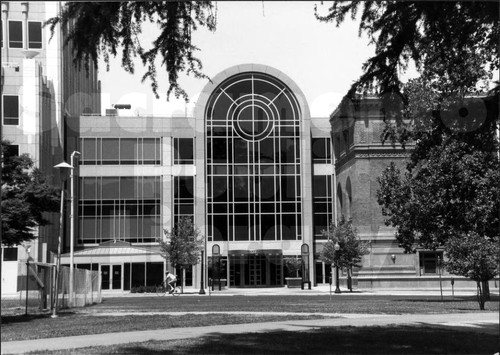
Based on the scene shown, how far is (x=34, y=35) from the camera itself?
5731 centimetres

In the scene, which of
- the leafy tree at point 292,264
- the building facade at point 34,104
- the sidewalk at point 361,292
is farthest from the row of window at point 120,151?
the leafy tree at point 292,264

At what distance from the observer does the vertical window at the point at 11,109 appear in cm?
5025

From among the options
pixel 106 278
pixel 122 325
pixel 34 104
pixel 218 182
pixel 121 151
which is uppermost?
pixel 34 104

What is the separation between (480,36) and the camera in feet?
46.0

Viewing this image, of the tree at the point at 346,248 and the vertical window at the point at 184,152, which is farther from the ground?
the vertical window at the point at 184,152

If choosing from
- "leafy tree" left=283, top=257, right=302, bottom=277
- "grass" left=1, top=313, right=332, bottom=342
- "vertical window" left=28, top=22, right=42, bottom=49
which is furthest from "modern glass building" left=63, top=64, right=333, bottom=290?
"grass" left=1, top=313, right=332, bottom=342

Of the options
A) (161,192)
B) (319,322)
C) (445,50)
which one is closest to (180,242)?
(161,192)

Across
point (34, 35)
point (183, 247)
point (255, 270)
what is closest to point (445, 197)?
point (183, 247)

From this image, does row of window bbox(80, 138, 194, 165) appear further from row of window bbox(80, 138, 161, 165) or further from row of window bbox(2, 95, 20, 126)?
row of window bbox(2, 95, 20, 126)

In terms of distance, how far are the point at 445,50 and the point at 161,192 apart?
52.7m

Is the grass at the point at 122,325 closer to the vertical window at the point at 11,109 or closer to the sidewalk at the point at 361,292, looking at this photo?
the sidewalk at the point at 361,292

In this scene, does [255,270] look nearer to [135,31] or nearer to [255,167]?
[255,167]

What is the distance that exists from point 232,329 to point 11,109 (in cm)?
3947

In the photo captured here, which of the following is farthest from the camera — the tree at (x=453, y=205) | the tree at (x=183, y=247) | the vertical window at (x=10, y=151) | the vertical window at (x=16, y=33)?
the vertical window at (x=16, y=33)
